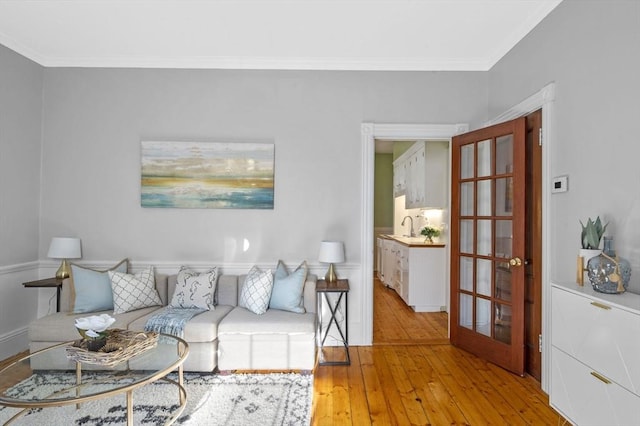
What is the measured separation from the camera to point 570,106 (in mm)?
2400

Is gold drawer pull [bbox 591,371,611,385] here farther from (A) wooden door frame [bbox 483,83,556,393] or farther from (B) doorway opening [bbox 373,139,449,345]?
(B) doorway opening [bbox 373,139,449,345]

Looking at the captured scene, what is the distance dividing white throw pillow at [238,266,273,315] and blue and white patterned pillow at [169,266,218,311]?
0.30 meters

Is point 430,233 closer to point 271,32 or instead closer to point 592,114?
point 592,114

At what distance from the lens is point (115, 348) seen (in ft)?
6.59

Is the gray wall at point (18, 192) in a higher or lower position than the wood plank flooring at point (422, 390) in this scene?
higher

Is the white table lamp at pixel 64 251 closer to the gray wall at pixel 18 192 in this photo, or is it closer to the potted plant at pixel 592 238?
the gray wall at pixel 18 192

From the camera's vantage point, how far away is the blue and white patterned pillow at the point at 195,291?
10.3ft

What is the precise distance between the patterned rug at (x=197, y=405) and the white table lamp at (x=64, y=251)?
1342mm

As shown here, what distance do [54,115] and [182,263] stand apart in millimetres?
2104

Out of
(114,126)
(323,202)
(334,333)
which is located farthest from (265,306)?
(114,126)

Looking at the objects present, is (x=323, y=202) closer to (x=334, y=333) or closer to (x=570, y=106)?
(x=334, y=333)

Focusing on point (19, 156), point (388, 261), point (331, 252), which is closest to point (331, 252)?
point (331, 252)

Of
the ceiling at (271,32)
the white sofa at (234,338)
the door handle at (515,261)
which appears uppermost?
the ceiling at (271,32)

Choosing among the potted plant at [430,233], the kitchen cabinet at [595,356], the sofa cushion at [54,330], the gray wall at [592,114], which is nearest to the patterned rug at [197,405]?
the sofa cushion at [54,330]
